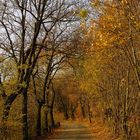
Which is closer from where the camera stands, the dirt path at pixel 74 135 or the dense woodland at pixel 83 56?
the dense woodland at pixel 83 56

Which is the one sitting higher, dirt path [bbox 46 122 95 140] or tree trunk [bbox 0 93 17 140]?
tree trunk [bbox 0 93 17 140]

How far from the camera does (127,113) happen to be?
1116 inches

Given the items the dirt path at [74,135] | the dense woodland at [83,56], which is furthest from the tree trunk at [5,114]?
the dirt path at [74,135]

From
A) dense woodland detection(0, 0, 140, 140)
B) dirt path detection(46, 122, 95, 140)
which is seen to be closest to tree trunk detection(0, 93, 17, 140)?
dense woodland detection(0, 0, 140, 140)

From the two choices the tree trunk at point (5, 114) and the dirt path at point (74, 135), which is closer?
the tree trunk at point (5, 114)

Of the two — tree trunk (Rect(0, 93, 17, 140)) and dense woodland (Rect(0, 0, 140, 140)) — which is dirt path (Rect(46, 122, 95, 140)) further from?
tree trunk (Rect(0, 93, 17, 140))

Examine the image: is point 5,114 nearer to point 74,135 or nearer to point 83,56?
point 83,56

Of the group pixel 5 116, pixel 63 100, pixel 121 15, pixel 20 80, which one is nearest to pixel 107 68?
pixel 20 80

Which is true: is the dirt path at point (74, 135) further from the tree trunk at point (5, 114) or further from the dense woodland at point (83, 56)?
the tree trunk at point (5, 114)

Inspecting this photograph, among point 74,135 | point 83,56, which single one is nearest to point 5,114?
point 83,56

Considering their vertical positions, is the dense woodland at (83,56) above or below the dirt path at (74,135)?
above

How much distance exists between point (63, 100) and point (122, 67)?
263ft

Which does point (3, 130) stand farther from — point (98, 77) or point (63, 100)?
point (63, 100)

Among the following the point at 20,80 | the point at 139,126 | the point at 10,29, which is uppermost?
the point at 10,29
